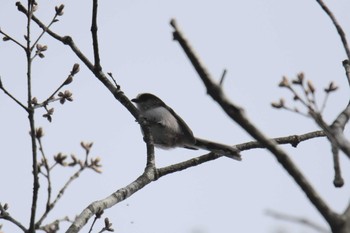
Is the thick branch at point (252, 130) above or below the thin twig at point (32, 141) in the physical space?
below

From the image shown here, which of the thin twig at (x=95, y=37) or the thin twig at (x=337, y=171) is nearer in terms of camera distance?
the thin twig at (x=337, y=171)

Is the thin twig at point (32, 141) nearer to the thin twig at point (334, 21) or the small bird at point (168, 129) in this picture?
the thin twig at point (334, 21)

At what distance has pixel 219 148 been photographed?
293 inches

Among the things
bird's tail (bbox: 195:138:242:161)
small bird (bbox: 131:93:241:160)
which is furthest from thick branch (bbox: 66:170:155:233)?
small bird (bbox: 131:93:241:160)

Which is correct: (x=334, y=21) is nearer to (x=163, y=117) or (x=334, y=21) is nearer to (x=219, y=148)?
(x=219, y=148)

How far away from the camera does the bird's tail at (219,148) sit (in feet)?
22.6

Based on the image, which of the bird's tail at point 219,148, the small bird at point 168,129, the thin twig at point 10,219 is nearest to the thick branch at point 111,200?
the thin twig at point 10,219

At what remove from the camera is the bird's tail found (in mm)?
6891

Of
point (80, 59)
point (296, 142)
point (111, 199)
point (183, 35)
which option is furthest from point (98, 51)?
point (183, 35)

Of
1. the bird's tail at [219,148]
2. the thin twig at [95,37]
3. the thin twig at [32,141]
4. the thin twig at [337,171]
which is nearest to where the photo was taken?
the thin twig at [337,171]

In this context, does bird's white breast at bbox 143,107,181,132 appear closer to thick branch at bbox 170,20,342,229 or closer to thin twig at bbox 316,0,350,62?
thin twig at bbox 316,0,350,62

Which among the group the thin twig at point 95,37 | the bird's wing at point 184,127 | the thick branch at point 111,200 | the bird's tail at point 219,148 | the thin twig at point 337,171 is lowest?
the thin twig at point 337,171

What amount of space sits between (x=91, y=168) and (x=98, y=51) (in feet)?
6.94

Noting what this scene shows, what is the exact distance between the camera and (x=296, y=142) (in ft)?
21.5
